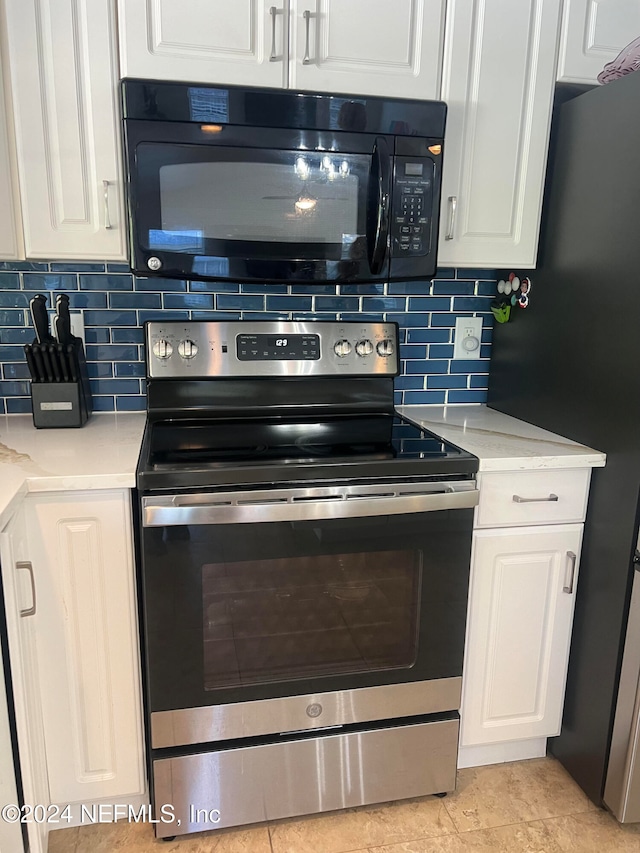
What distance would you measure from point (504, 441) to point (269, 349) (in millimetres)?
693

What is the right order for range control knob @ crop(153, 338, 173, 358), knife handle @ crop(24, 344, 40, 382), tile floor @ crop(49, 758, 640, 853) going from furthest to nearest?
range control knob @ crop(153, 338, 173, 358) → knife handle @ crop(24, 344, 40, 382) → tile floor @ crop(49, 758, 640, 853)

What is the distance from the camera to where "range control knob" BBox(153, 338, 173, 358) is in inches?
67.4

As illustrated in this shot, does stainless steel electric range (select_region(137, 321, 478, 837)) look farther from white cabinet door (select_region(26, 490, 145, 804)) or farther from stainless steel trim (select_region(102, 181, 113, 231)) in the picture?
stainless steel trim (select_region(102, 181, 113, 231))

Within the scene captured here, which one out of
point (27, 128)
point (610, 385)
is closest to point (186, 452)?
point (27, 128)

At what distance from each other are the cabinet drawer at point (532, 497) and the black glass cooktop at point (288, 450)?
0.12 meters

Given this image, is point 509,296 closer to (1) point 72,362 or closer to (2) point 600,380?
(2) point 600,380

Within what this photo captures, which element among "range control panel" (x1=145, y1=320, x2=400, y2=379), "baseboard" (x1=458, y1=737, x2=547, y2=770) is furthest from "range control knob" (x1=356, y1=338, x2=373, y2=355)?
"baseboard" (x1=458, y1=737, x2=547, y2=770)

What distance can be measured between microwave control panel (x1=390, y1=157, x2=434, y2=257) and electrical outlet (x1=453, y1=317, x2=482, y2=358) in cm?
48

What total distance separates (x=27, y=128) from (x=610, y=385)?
4.80 ft

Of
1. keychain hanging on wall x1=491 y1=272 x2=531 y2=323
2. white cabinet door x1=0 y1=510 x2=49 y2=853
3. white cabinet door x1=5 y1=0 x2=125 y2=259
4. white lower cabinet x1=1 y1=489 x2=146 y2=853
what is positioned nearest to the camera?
white cabinet door x1=0 y1=510 x2=49 y2=853

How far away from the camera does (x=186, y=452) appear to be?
1.45m

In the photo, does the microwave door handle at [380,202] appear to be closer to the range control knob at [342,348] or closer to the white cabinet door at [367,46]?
the white cabinet door at [367,46]

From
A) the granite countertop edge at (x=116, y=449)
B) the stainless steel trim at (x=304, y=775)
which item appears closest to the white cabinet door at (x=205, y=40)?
the granite countertop edge at (x=116, y=449)

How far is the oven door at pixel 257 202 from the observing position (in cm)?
142
